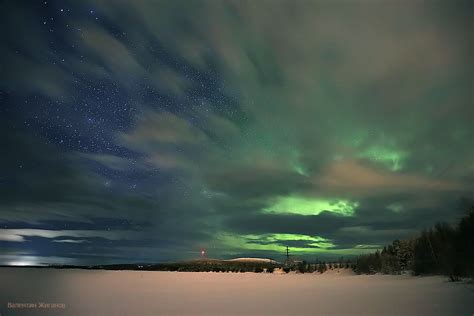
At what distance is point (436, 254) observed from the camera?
200 ft

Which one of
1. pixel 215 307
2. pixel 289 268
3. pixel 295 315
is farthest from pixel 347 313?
pixel 289 268

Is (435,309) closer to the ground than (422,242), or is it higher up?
closer to the ground

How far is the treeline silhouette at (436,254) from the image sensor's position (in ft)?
133

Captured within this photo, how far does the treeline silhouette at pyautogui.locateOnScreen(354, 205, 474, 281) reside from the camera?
133ft

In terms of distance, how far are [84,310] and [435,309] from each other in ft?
78.1

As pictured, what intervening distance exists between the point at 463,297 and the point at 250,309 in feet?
59.2

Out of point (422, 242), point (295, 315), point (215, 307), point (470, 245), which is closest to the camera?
point (295, 315)

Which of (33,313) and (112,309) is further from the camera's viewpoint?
(112,309)

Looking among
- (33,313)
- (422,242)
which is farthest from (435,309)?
(422,242)

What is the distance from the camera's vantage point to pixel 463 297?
28797 millimetres

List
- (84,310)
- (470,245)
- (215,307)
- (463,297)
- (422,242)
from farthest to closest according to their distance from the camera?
1. (422,242)
2. (470,245)
3. (463,297)
4. (215,307)
5. (84,310)

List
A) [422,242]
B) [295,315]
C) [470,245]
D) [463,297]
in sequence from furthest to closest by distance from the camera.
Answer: [422,242], [470,245], [463,297], [295,315]

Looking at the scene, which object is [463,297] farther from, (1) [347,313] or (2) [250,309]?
(2) [250,309]

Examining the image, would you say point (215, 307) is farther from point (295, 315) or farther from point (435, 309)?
point (435, 309)
